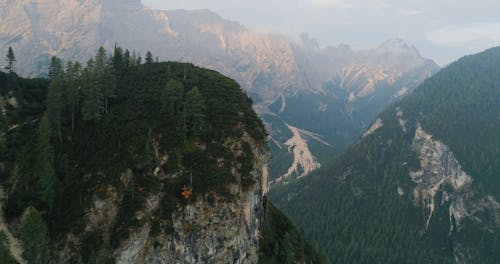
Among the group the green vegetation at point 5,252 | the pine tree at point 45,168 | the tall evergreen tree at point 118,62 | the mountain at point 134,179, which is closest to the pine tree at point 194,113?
the mountain at point 134,179

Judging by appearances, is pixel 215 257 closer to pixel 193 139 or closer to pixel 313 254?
pixel 193 139

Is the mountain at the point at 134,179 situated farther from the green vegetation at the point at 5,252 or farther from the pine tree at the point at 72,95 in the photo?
the pine tree at the point at 72,95

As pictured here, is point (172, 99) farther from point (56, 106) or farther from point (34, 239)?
point (34, 239)

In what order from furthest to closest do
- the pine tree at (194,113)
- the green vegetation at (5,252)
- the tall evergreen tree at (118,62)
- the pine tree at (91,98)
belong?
the tall evergreen tree at (118,62), the pine tree at (91,98), the pine tree at (194,113), the green vegetation at (5,252)

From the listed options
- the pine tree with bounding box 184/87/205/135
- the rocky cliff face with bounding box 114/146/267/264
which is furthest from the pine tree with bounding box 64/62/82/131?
the rocky cliff face with bounding box 114/146/267/264

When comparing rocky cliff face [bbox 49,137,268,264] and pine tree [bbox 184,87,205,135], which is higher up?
pine tree [bbox 184,87,205,135]

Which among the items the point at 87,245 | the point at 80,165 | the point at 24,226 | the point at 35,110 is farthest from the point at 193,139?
the point at 35,110

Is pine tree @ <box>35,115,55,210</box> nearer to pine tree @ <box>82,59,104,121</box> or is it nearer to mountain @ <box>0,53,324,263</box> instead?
mountain @ <box>0,53,324,263</box>
